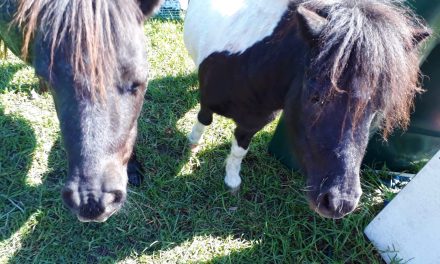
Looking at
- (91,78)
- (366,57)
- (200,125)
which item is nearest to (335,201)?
(366,57)

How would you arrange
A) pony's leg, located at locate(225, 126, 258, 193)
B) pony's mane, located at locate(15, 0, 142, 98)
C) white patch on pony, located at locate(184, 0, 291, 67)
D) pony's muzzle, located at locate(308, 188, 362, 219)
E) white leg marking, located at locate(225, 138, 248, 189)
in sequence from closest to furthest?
pony's mane, located at locate(15, 0, 142, 98), pony's muzzle, located at locate(308, 188, 362, 219), white patch on pony, located at locate(184, 0, 291, 67), pony's leg, located at locate(225, 126, 258, 193), white leg marking, located at locate(225, 138, 248, 189)

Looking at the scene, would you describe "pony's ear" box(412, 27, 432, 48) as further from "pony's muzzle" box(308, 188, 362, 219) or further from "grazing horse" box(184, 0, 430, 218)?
"pony's muzzle" box(308, 188, 362, 219)

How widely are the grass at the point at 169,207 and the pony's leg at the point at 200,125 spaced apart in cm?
12

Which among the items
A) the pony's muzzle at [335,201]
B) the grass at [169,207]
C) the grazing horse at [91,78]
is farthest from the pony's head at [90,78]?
the grass at [169,207]

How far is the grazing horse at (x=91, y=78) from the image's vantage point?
1771 millimetres

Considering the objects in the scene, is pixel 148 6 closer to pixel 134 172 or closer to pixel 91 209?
pixel 91 209

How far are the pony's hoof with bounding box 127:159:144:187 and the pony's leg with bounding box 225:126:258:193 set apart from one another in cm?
73

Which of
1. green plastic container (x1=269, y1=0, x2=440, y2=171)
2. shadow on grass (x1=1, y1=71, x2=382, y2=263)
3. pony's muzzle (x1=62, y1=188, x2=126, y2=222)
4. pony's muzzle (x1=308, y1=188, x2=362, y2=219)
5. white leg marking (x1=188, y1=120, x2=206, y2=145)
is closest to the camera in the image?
pony's muzzle (x1=62, y1=188, x2=126, y2=222)

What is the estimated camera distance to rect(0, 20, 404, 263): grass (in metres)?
2.97

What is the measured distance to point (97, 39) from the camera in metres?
1.77

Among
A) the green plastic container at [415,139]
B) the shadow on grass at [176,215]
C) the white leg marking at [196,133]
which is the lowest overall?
the shadow on grass at [176,215]

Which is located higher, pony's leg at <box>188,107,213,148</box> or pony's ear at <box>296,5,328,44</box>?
pony's ear at <box>296,5,328,44</box>

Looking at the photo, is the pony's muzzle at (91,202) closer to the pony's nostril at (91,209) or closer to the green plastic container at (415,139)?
the pony's nostril at (91,209)

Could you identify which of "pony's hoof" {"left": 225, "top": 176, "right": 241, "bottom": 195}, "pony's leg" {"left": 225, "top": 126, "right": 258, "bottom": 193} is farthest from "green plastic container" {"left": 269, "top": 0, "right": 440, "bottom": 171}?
"pony's hoof" {"left": 225, "top": 176, "right": 241, "bottom": 195}
